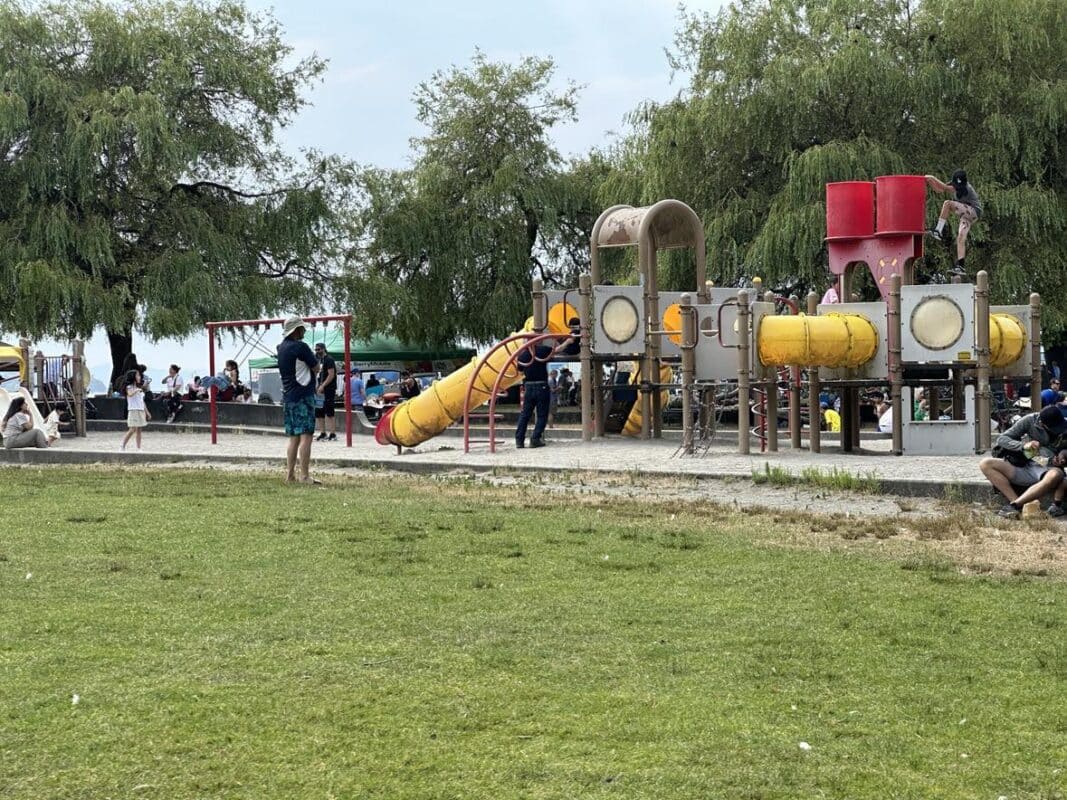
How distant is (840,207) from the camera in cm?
2464

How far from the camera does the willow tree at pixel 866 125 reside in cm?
3500

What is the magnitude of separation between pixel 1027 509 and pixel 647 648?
7.24 meters

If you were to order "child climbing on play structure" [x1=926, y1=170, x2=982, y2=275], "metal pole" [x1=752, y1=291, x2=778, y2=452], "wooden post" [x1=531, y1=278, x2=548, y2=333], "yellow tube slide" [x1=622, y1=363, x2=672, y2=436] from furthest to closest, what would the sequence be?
"yellow tube slide" [x1=622, y1=363, x2=672, y2=436] → "wooden post" [x1=531, y1=278, x2=548, y2=333] → "child climbing on play structure" [x1=926, y1=170, x2=982, y2=275] → "metal pole" [x1=752, y1=291, x2=778, y2=452]

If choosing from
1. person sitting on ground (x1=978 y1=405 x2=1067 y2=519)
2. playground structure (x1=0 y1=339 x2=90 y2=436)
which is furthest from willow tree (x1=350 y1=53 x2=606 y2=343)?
person sitting on ground (x1=978 y1=405 x2=1067 y2=519)

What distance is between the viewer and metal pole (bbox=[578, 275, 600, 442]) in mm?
25578

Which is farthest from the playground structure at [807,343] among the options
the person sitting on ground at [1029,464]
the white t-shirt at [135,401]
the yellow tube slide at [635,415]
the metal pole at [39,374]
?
the metal pole at [39,374]

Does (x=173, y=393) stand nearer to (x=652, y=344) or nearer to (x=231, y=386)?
(x=231, y=386)

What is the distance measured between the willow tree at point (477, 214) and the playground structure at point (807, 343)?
781 inches

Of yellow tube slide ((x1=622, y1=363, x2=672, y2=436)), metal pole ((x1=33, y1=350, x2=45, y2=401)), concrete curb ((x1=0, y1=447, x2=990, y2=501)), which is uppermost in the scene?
metal pole ((x1=33, y1=350, x2=45, y2=401))

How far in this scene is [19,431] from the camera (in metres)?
26.4

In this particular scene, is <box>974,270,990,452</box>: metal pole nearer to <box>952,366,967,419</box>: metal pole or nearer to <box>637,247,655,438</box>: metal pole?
<box>952,366,967,419</box>: metal pole

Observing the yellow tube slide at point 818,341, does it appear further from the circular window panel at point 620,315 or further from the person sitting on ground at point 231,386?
the person sitting on ground at point 231,386

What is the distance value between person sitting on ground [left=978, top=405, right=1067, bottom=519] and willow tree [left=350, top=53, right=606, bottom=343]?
105 ft

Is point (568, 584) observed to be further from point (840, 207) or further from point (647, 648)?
point (840, 207)
